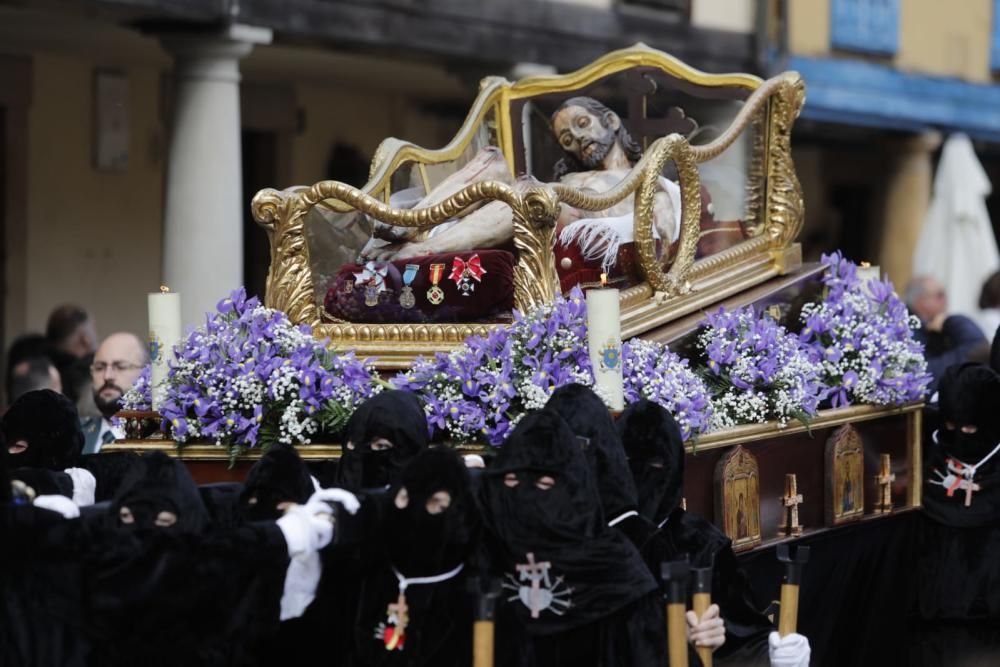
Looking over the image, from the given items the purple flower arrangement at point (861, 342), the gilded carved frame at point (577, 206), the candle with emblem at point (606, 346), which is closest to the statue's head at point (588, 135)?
the gilded carved frame at point (577, 206)

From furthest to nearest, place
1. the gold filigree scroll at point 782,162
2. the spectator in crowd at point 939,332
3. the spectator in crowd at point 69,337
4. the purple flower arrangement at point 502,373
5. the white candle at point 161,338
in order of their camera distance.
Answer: the spectator in crowd at point 69,337 < the spectator in crowd at point 939,332 < the gold filigree scroll at point 782,162 < the white candle at point 161,338 < the purple flower arrangement at point 502,373

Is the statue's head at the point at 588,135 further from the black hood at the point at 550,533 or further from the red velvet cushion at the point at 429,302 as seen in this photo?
the black hood at the point at 550,533

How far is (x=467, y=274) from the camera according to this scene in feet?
20.1

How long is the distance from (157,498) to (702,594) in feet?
4.56

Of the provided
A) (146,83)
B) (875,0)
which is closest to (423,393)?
(146,83)

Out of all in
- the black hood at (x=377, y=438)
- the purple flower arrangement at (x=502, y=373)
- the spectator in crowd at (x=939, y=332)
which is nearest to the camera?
the black hood at (x=377, y=438)

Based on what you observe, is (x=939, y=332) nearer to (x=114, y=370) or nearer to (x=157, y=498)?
(x=114, y=370)

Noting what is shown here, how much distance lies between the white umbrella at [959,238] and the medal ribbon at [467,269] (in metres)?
6.70

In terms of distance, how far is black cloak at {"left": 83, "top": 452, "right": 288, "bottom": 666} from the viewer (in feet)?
14.0

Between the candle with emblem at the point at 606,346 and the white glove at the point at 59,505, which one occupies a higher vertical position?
the candle with emblem at the point at 606,346

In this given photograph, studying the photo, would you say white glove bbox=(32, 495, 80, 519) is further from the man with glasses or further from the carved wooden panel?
the man with glasses

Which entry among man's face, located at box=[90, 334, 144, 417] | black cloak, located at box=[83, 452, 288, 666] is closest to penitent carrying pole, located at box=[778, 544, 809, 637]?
black cloak, located at box=[83, 452, 288, 666]

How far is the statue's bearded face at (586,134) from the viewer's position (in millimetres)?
7129

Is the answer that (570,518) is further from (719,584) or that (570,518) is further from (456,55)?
(456,55)
